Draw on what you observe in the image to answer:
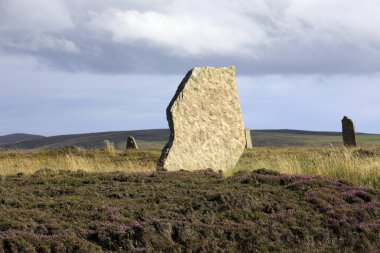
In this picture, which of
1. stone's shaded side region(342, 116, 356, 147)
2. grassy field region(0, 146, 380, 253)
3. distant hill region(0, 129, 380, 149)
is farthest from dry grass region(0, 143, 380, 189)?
distant hill region(0, 129, 380, 149)

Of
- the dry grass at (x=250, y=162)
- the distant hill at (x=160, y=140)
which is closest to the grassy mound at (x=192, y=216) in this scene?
the dry grass at (x=250, y=162)

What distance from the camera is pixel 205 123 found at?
20.3 metres

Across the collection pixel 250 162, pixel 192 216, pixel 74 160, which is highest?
pixel 74 160

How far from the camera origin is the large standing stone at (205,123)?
19250 millimetres

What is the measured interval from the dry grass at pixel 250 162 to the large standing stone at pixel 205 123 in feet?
3.33

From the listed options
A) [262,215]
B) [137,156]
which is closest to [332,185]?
[262,215]

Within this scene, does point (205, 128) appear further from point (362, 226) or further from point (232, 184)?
point (362, 226)

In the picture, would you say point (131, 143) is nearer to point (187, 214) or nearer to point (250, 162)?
point (250, 162)

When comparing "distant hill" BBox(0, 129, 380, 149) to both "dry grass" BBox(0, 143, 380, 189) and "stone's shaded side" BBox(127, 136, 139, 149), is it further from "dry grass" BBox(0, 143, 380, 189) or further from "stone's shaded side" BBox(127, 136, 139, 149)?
"dry grass" BBox(0, 143, 380, 189)

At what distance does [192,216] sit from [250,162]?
13.7 metres

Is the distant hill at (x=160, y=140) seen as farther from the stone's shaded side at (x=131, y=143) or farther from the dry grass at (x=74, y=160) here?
the dry grass at (x=74, y=160)

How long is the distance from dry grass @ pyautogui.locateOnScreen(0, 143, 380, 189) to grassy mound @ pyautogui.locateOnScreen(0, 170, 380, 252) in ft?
11.0

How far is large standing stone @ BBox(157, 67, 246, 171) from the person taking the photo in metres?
19.2

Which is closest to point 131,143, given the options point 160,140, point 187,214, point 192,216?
point 187,214
